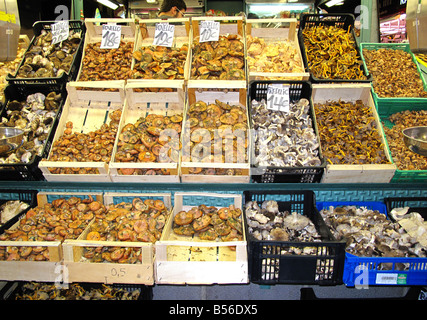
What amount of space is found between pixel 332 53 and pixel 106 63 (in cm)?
236

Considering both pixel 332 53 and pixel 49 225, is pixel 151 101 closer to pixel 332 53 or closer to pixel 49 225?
pixel 49 225

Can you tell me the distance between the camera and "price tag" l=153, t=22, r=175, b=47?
10.6ft

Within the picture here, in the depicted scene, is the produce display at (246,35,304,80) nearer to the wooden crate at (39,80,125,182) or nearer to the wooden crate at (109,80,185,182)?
the wooden crate at (109,80,185,182)

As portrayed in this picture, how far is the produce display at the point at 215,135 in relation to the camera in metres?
2.35

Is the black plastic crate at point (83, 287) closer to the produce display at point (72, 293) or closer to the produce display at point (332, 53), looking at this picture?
the produce display at point (72, 293)

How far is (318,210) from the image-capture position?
2367 mm

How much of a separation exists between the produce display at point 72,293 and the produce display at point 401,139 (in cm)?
251

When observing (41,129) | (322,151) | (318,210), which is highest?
(41,129)

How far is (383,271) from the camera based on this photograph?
6.07ft

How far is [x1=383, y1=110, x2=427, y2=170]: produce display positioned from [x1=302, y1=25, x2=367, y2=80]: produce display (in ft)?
1.79

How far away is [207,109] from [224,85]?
0.26 meters

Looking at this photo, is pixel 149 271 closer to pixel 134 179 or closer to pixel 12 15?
pixel 134 179

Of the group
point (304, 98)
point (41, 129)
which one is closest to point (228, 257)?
point (304, 98)

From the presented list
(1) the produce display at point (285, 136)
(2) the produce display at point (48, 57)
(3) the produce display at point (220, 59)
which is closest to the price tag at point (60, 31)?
(2) the produce display at point (48, 57)
